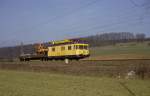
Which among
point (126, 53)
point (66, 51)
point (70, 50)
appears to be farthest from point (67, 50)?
point (126, 53)

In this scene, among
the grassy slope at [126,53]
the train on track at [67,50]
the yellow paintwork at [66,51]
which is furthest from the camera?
the train on track at [67,50]

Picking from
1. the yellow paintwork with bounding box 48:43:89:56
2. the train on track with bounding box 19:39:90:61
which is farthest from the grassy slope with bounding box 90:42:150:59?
the yellow paintwork with bounding box 48:43:89:56

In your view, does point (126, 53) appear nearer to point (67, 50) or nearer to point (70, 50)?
point (70, 50)

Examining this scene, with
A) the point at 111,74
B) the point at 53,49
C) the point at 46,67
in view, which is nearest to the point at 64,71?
the point at 46,67

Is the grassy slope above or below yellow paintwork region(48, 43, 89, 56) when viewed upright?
below

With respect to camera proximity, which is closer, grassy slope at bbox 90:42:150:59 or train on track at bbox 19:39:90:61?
grassy slope at bbox 90:42:150:59

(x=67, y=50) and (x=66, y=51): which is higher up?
(x=67, y=50)

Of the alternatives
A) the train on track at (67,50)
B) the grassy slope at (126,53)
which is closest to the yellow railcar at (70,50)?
the train on track at (67,50)

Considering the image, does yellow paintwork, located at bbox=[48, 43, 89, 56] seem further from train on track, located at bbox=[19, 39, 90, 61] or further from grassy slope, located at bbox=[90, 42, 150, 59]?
grassy slope, located at bbox=[90, 42, 150, 59]

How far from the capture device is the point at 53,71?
30281 millimetres

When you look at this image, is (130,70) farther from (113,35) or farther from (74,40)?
(113,35)

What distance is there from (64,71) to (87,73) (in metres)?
3.78

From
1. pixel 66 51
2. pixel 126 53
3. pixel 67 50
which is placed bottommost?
pixel 126 53

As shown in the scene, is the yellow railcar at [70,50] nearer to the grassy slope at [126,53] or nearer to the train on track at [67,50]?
the train on track at [67,50]
